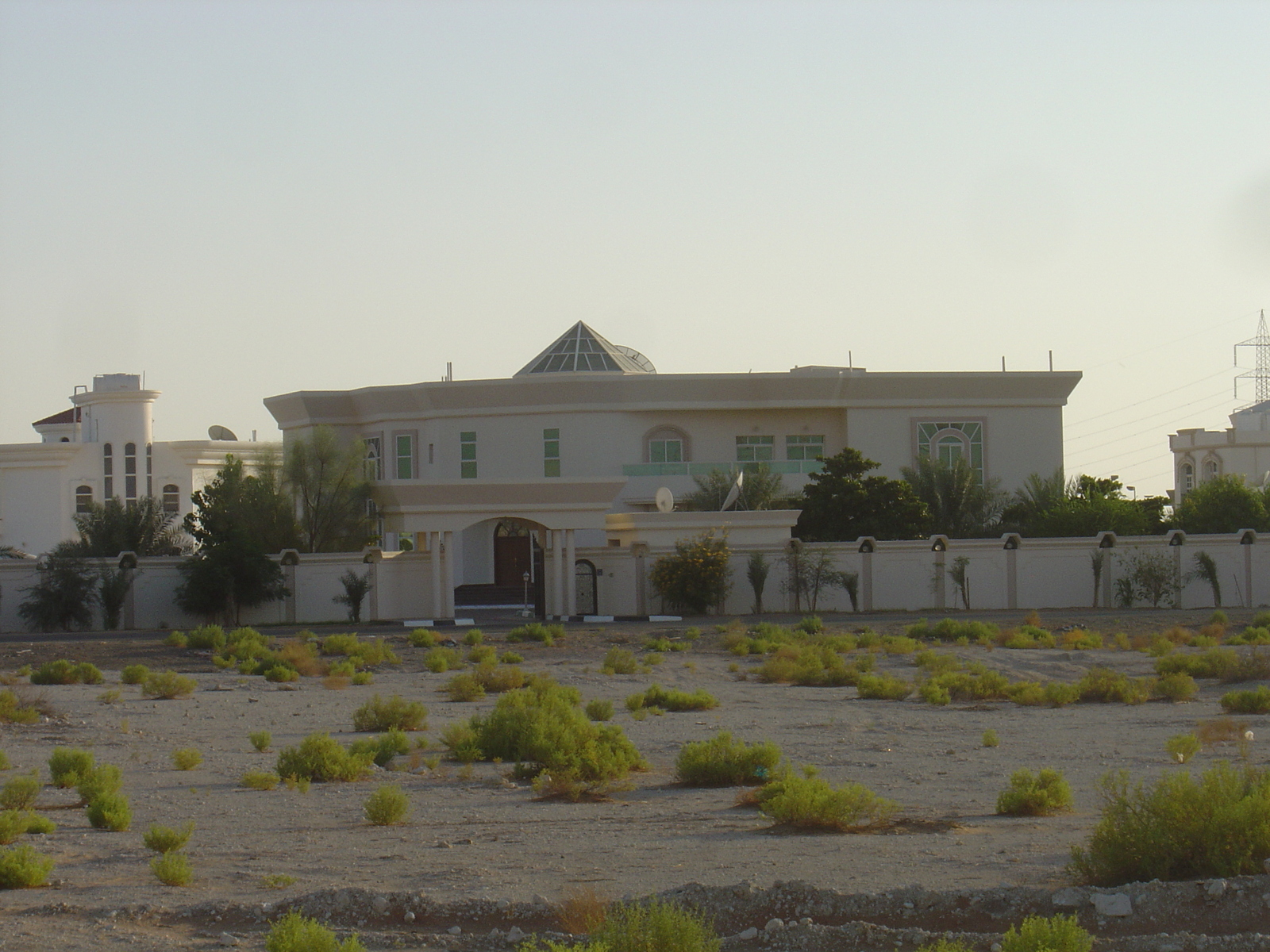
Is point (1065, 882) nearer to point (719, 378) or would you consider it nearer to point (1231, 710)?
point (1231, 710)

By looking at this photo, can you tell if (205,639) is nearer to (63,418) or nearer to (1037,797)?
(1037,797)

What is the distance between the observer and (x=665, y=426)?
5056 centimetres

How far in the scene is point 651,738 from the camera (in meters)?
16.8

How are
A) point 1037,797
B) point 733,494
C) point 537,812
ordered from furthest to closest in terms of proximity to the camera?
1. point 733,494
2. point 537,812
3. point 1037,797

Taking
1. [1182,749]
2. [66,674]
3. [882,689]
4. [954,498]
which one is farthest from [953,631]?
[66,674]

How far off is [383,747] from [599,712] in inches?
171

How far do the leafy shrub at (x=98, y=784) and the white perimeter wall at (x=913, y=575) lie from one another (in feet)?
83.4

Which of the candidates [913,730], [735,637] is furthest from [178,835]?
[735,637]

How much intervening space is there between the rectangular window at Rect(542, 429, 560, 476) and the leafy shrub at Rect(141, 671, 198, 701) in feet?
89.1

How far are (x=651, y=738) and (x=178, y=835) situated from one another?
25.1 feet

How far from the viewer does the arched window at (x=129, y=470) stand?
73250 millimetres

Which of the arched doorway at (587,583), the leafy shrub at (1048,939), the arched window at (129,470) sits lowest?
the leafy shrub at (1048,939)

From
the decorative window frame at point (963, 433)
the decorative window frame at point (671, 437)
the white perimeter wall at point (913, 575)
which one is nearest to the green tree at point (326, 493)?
the white perimeter wall at point (913, 575)

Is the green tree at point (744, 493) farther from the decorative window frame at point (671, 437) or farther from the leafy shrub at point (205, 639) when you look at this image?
the leafy shrub at point (205, 639)
